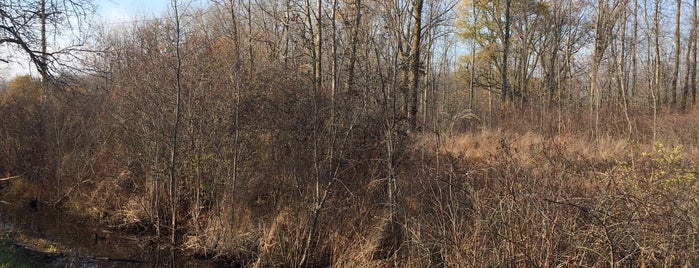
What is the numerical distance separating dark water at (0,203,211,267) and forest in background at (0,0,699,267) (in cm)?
37

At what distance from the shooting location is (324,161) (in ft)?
23.1

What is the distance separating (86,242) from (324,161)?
18.0 ft

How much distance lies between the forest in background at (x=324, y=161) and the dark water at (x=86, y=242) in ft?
1.22

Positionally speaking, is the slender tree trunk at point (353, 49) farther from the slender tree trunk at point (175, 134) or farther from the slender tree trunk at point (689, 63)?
the slender tree trunk at point (689, 63)

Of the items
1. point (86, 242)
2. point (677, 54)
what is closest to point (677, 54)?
point (677, 54)

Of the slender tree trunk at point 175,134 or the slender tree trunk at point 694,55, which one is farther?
the slender tree trunk at point 694,55

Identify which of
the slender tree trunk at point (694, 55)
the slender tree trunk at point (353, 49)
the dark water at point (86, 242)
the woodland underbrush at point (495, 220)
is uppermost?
the slender tree trunk at point (694, 55)

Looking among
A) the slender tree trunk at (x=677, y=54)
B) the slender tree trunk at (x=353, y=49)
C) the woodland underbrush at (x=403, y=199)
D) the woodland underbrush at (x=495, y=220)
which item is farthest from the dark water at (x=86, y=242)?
the slender tree trunk at (x=677, y=54)

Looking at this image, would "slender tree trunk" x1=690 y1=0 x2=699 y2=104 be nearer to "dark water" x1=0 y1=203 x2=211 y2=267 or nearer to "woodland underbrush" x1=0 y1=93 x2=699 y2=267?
"woodland underbrush" x1=0 y1=93 x2=699 y2=267

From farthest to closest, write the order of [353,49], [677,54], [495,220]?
[677,54] → [353,49] → [495,220]

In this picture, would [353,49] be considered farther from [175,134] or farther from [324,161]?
[175,134]

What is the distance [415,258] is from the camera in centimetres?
590

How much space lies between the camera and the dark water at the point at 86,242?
7.93m

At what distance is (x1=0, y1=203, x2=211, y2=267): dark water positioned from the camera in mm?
7934
